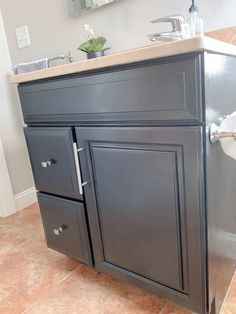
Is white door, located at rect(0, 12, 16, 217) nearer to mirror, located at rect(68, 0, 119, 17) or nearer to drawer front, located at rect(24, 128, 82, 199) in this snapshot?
mirror, located at rect(68, 0, 119, 17)

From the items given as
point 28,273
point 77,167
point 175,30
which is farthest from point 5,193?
point 175,30

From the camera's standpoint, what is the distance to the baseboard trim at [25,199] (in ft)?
5.78

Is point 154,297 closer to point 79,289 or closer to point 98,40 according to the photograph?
point 79,289

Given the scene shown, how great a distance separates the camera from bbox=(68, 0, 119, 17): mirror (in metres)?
1.21

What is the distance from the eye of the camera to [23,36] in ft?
5.11

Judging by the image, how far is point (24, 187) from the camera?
1.81 metres

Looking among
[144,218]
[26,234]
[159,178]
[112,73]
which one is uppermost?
[112,73]

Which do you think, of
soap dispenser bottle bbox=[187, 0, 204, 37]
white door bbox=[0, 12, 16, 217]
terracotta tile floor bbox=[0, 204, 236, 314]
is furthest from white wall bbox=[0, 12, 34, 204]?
soap dispenser bottle bbox=[187, 0, 204, 37]

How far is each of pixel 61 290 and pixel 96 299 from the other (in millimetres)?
152

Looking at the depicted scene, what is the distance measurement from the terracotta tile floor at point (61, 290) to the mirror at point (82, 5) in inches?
45.6

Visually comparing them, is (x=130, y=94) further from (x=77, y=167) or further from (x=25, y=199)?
(x=25, y=199)

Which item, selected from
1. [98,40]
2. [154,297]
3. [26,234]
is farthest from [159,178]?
[26,234]

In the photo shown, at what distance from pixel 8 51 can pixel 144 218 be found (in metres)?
1.46

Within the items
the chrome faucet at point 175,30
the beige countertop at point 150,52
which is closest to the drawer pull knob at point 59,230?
the beige countertop at point 150,52
